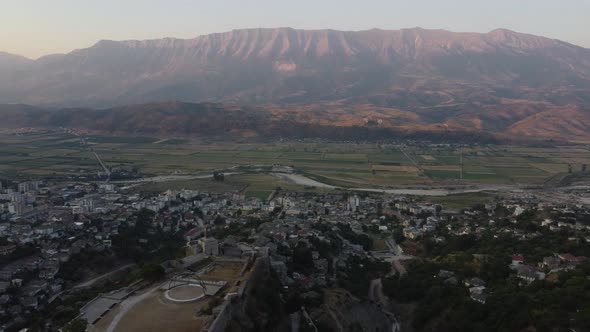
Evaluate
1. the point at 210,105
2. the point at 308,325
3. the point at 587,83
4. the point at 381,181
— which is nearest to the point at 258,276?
the point at 308,325

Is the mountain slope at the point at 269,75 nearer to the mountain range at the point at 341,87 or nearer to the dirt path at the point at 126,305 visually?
the mountain range at the point at 341,87

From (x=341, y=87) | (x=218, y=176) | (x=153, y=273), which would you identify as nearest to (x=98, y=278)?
(x=153, y=273)

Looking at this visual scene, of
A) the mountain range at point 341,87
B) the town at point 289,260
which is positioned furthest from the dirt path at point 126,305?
the mountain range at point 341,87

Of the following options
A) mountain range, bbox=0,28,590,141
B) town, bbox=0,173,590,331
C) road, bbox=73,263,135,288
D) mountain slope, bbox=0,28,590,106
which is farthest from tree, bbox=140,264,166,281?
mountain slope, bbox=0,28,590,106

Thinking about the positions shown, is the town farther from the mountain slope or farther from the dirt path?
the mountain slope

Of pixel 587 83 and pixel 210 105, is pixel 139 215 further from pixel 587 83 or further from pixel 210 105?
pixel 587 83

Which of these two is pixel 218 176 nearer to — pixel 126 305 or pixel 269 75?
pixel 126 305
